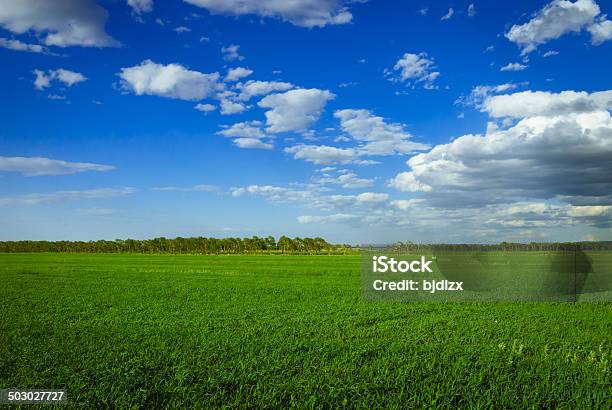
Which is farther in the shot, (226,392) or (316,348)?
(316,348)

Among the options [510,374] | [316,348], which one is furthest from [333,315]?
[510,374]

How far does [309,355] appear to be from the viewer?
29.7ft

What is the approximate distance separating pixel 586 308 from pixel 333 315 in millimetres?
10672

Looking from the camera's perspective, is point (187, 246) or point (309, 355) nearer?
point (309, 355)

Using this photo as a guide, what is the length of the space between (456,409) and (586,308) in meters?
14.3

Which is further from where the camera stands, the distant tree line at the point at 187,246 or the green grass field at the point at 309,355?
the distant tree line at the point at 187,246

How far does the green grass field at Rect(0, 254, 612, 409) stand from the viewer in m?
6.93

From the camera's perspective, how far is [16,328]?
1172cm

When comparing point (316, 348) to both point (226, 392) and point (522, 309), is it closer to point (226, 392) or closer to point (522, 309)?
point (226, 392)

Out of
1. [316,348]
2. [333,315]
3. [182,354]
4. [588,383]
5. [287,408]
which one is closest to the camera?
[287,408]

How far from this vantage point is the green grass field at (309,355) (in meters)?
6.93

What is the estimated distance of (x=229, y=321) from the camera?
13133 mm

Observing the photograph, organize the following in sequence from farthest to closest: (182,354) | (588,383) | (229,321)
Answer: (229,321), (182,354), (588,383)

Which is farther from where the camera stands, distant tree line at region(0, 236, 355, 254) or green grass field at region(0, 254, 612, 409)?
distant tree line at region(0, 236, 355, 254)
